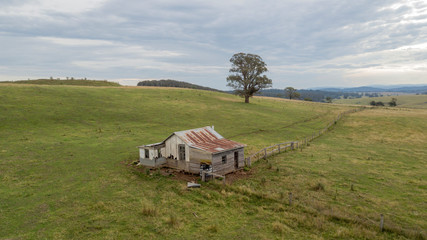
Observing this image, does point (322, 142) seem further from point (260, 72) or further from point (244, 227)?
point (260, 72)

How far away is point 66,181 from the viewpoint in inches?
822

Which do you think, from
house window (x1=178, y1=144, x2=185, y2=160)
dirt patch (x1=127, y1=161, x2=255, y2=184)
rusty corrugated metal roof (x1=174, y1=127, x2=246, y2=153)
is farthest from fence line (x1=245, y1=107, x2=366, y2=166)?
house window (x1=178, y1=144, x2=185, y2=160)

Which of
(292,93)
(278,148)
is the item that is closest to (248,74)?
(278,148)

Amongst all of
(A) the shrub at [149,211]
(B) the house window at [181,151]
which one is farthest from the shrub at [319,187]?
(A) the shrub at [149,211]

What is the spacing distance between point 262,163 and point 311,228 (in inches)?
536

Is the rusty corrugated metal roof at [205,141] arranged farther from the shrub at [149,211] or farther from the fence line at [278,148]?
the shrub at [149,211]

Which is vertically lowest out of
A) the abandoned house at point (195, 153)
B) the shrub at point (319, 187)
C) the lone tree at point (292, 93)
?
the shrub at point (319, 187)

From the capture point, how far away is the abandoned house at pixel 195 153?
73.7ft

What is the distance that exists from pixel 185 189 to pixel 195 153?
4.20m

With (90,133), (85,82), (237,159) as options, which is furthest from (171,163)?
(85,82)

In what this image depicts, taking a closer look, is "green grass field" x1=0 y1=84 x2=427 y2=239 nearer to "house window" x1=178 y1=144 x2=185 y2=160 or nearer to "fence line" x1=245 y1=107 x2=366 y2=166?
"fence line" x1=245 y1=107 x2=366 y2=166

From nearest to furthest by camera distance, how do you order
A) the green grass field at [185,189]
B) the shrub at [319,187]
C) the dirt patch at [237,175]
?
the green grass field at [185,189], the shrub at [319,187], the dirt patch at [237,175]

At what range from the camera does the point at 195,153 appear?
75.3ft

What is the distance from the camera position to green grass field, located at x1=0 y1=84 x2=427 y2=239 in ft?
46.2
